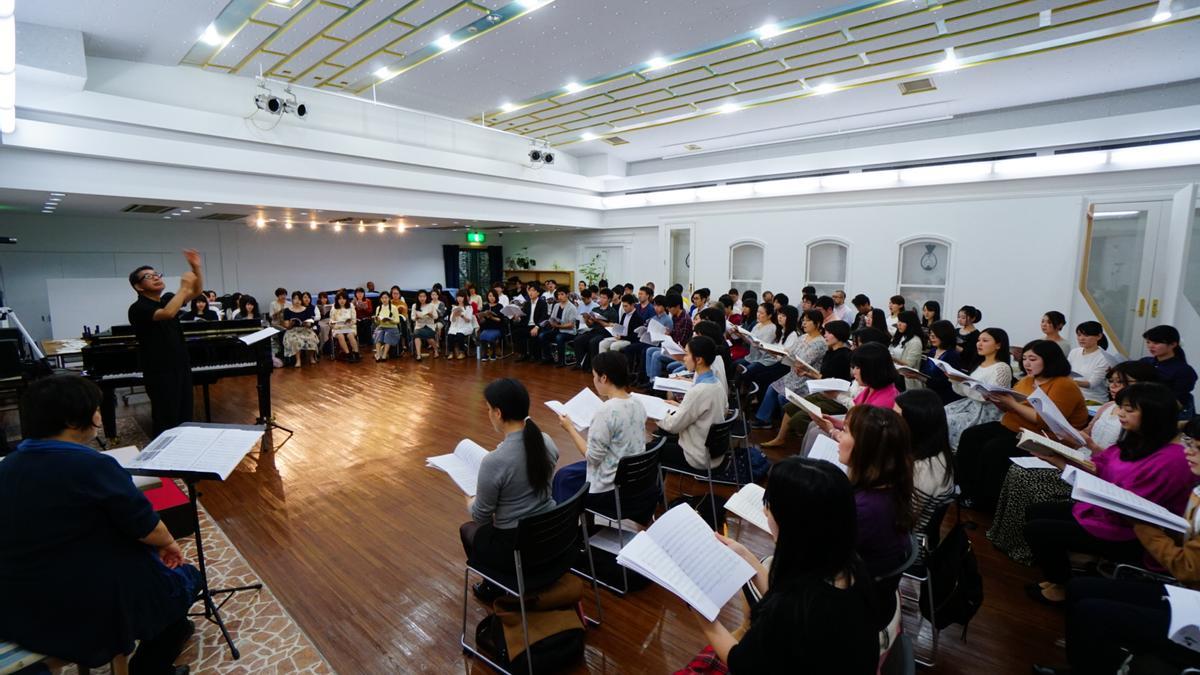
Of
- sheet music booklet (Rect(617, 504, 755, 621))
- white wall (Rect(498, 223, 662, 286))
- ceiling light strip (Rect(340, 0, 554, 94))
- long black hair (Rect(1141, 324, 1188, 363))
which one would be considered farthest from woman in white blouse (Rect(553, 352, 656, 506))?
white wall (Rect(498, 223, 662, 286))

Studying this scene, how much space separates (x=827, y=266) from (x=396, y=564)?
31.1 feet

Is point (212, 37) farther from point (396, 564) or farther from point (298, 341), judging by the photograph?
point (396, 564)

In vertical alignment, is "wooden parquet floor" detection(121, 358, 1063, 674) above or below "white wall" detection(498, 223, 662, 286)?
below

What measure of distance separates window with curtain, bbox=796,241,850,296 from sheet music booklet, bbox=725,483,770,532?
8.98 metres

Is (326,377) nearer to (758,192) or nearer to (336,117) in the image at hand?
(336,117)

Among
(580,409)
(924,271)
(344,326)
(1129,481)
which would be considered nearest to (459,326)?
(344,326)

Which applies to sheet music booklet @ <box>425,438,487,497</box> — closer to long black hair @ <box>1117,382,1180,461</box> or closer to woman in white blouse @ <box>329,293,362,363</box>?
long black hair @ <box>1117,382,1180,461</box>

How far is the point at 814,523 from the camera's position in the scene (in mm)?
1269

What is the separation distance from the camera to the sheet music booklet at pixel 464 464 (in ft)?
8.36

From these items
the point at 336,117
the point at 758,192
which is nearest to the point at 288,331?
the point at 336,117

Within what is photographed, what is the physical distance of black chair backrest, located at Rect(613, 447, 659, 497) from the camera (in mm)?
2805

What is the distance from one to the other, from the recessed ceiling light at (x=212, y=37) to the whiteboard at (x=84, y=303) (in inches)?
193

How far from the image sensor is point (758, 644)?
1252 mm

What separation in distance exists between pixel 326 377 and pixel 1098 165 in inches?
466
